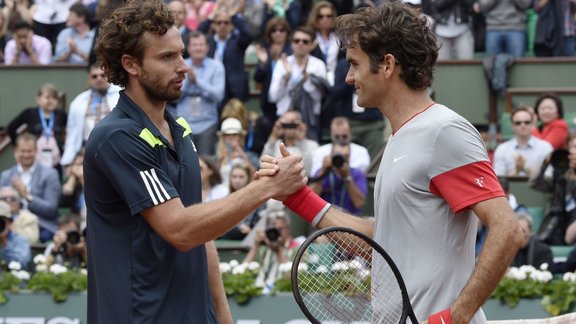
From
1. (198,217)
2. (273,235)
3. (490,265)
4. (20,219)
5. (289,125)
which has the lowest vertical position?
(20,219)

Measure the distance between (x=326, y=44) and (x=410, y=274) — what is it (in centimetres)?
950

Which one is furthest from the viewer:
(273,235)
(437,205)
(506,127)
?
(506,127)

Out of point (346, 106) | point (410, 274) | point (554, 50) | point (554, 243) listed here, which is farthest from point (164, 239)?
point (554, 50)

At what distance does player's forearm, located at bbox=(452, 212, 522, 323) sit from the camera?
13.2 ft

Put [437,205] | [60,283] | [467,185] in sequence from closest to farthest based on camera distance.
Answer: [467,185] < [437,205] < [60,283]

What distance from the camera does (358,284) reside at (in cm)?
516

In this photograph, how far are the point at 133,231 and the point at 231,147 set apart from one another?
25.7 feet

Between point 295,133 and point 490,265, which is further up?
point 490,265

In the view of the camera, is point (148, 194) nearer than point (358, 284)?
Yes

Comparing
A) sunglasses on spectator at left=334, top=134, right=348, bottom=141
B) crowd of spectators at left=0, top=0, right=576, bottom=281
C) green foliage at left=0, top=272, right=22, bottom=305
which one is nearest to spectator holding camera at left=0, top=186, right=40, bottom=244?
crowd of spectators at left=0, top=0, right=576, bottom=281

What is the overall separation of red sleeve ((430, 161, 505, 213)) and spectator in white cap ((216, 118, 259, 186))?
7.71 metres

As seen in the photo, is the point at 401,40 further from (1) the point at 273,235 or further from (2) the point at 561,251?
(2) the point at 561,251

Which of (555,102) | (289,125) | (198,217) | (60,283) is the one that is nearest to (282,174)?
(198,217)

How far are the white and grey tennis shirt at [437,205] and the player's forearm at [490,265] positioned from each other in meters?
0.14
